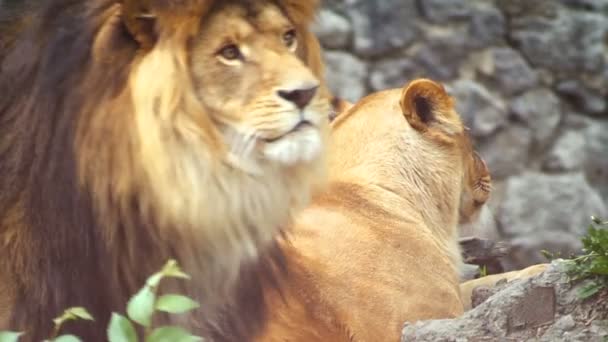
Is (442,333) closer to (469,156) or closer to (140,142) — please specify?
(140,142)

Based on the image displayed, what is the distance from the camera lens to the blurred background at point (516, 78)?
32.3ft

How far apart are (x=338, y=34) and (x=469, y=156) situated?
4116mm

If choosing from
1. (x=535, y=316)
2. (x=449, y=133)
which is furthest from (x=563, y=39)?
(x=535, y=316)

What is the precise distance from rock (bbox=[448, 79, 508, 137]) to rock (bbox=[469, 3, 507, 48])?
0.91 ft

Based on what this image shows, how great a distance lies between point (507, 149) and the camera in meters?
10.0

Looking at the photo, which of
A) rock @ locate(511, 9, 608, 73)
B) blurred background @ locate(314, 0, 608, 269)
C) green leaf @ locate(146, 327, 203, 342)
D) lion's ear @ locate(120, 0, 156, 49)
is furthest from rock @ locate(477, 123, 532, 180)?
green leaf @ locate(146, 327, 203, 342)

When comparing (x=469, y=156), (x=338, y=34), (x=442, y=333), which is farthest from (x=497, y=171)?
(x=442, y=333)

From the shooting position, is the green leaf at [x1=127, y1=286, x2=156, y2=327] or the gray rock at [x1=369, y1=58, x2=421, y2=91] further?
the gray rock at [x1=369, y1=58, x2=421, y2=91]

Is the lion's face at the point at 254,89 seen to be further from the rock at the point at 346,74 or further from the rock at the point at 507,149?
the rock at the point at 507,149

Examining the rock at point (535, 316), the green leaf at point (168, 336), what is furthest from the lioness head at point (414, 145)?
the green leaf at point (168, 336)

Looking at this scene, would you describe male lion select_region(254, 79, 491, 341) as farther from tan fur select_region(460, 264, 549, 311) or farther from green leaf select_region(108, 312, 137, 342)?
green leaf select_region(108, 312, 137, 342)

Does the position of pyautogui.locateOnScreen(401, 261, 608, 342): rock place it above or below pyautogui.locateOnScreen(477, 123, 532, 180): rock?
above

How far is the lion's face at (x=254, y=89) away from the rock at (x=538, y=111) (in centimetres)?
629

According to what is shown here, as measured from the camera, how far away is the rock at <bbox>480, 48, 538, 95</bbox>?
1002cm
